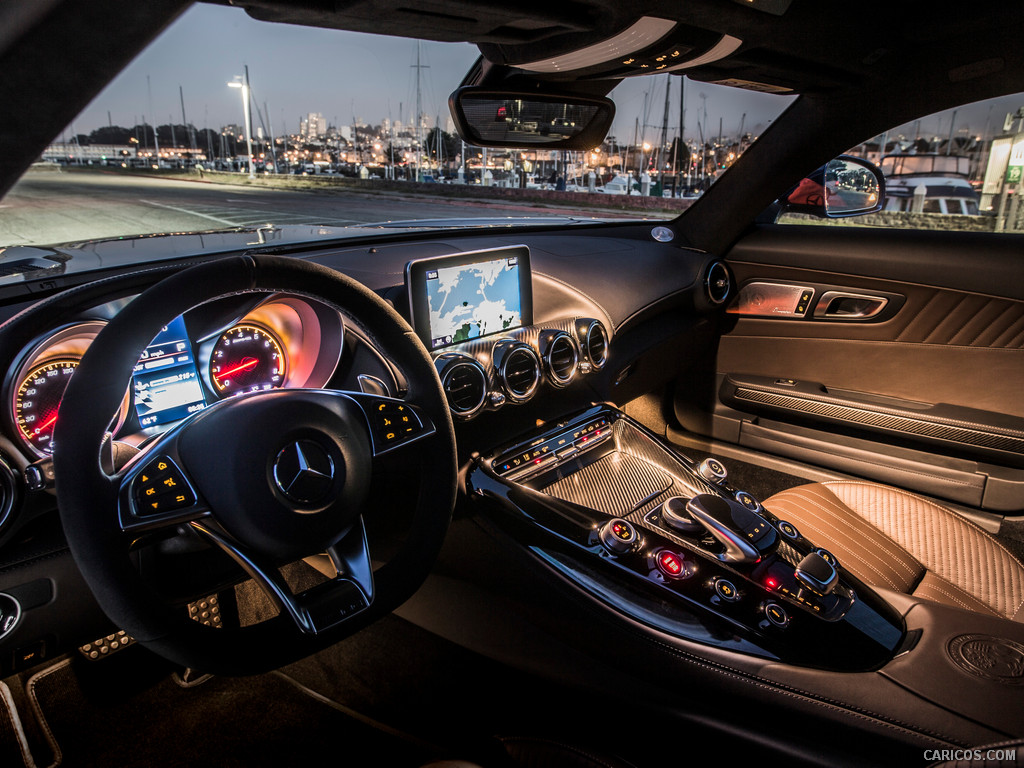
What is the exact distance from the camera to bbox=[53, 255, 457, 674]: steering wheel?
3.35ft

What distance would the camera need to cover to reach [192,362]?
4.89 ft

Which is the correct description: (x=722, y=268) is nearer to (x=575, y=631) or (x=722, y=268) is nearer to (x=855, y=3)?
(x=855, y=3)

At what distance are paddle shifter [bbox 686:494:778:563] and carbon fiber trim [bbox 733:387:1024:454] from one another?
1330 millimetres

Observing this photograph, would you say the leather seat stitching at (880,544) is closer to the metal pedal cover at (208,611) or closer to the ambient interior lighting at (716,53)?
the ambient interior lighting at (716,53)

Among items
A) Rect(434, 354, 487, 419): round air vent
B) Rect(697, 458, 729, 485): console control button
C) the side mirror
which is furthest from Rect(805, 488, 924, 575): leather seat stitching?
the side mirror

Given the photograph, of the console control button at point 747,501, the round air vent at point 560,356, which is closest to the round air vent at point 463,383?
the round air vent at point 560,356

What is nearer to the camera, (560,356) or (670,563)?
(670,563)

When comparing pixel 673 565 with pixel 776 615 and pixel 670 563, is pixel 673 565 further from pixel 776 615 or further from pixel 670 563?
pixel 776 615

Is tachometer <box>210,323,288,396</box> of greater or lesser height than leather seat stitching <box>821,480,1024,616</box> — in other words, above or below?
above

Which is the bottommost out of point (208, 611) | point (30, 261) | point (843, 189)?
point (208, 611)

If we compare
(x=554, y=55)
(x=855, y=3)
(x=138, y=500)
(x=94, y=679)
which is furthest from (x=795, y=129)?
(x=94, y=679)

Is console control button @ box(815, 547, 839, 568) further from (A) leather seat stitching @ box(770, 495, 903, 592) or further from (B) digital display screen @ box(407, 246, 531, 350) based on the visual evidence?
(B) digital display screen @ box(407, 246, 531, 350)

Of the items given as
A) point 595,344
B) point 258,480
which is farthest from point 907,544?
point 258,480

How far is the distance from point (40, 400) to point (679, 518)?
5.07ft
